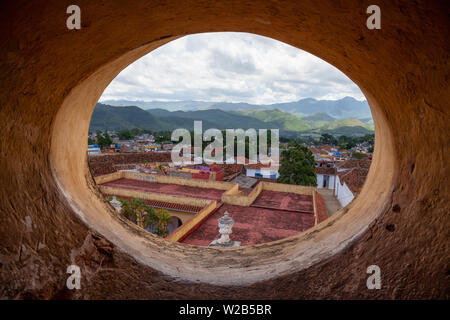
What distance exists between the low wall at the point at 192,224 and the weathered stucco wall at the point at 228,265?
23.1 ft

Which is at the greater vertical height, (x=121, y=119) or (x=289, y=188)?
(x=121, y=119)

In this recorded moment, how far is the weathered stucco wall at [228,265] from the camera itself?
149 centimetres

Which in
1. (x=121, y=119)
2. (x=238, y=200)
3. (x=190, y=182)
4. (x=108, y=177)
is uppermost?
(x=121, y=119)

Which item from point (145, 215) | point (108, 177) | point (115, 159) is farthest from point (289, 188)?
point (115, 159)

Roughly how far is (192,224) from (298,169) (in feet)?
42.4

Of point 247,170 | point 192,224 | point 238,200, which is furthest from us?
point 247,170

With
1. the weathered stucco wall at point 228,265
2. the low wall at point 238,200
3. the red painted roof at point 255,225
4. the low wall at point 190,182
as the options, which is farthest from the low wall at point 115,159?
the weathered stucco wall at point 228,265

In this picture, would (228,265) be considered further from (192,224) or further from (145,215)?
(145,215)

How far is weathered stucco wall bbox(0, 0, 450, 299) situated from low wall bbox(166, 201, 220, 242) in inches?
277

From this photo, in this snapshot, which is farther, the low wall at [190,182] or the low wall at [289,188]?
the low wall at [289,188]

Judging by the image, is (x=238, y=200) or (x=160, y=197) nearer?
(x=160, y=197)

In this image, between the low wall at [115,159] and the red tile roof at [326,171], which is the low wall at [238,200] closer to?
the low wall at [115,159]

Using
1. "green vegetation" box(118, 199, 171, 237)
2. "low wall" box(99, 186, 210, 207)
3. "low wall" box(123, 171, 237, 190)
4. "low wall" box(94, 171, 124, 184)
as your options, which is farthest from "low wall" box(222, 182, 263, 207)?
"low wall" box(94, 171, 124, 184)

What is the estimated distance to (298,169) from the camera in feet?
71.2
